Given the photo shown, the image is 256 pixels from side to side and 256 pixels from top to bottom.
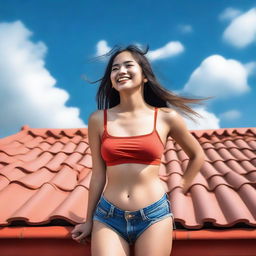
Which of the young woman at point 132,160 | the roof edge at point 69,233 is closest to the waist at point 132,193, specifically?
the young woman at point 132,160

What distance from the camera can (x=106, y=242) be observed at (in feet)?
6.56

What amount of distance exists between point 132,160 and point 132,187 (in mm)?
163

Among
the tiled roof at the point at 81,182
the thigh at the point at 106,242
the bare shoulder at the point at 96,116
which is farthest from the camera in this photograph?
the tiled roof at the point at 81,182

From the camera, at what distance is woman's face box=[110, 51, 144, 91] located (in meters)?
2.33

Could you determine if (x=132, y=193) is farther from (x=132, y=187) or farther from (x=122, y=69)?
(x=122, y=69)

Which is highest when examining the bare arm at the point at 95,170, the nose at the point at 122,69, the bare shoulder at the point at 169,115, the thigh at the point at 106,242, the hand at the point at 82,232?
the nose at the point at 122,69

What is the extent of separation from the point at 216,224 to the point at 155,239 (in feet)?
1.92

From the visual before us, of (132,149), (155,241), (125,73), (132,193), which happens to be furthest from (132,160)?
(125,73)

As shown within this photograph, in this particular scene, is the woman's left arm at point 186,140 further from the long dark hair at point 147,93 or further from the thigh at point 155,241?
the thigh at point 155,241

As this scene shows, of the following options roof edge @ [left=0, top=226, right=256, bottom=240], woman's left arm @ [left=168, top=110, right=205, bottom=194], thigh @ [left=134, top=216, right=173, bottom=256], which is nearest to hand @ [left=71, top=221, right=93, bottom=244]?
roof edge @ [left=0, top=226, right=256, bottom=240]

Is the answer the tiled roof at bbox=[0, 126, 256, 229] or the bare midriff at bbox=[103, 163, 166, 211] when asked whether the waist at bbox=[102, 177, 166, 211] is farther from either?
the tiled roof at bbox=[0, 126, 256, 229]

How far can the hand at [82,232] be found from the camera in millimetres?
2197

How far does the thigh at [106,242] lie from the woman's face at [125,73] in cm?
91

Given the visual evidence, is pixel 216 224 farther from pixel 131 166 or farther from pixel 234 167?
pixel 234 167
